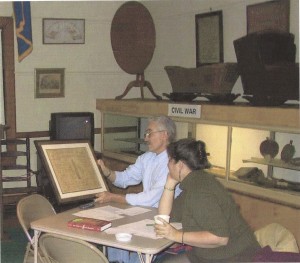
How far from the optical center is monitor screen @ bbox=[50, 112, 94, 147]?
484 centimetres

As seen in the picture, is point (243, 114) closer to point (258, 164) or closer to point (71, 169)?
point (258, 164)

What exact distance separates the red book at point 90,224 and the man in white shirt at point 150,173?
49 cm

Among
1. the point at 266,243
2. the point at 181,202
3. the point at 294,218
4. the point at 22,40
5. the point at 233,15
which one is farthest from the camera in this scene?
the point at 22,40

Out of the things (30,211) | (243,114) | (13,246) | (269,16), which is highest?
(269,16)

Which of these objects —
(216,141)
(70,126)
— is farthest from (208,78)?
(70,126)

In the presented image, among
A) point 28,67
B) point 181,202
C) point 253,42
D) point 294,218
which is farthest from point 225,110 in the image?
point 28,67

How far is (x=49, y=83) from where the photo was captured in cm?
532

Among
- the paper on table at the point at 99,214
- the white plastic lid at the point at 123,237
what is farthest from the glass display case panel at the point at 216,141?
the white plastic lid at the point at 123,237

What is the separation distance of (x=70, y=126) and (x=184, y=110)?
144 cm

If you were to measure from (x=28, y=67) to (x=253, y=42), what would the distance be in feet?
9.32

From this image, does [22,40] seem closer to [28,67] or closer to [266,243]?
[28,67]

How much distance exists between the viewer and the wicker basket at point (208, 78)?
Result: 387 cm

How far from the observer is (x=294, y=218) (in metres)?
3.18

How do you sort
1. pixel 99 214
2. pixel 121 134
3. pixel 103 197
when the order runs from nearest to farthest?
pixel 99 214 < pixel 103 197 < pixel 121 134
